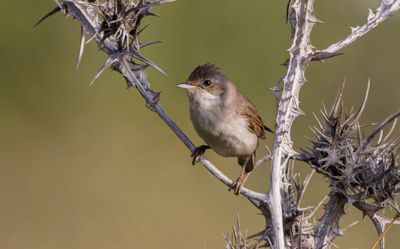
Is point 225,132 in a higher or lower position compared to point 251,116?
higher

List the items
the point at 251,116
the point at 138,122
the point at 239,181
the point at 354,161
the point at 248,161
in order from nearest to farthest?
the point at 354,161, the point at 239,181, the point at 251,116, the point at 248,161, the point at 138,122

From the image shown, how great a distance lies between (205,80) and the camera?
5.04m

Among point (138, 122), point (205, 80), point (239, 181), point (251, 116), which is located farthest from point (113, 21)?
point (138, 122)

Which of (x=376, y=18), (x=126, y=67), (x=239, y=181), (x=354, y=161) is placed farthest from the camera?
(x=239, y=181)

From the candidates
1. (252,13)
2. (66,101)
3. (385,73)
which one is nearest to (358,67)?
(385,73)

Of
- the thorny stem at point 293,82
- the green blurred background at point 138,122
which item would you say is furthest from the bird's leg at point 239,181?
the green blurred background at point 138,122

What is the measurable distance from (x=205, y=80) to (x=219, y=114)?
26cm

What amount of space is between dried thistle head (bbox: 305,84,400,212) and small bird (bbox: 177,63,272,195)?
1.57 m

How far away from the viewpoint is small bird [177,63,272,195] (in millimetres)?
4949

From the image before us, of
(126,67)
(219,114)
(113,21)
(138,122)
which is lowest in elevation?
(138,122)

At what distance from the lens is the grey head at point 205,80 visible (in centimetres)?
502

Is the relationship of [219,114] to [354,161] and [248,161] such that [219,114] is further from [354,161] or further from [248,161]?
[354,161]

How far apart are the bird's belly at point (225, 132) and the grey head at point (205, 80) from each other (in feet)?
0.60

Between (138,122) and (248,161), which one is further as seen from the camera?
(138,122)
